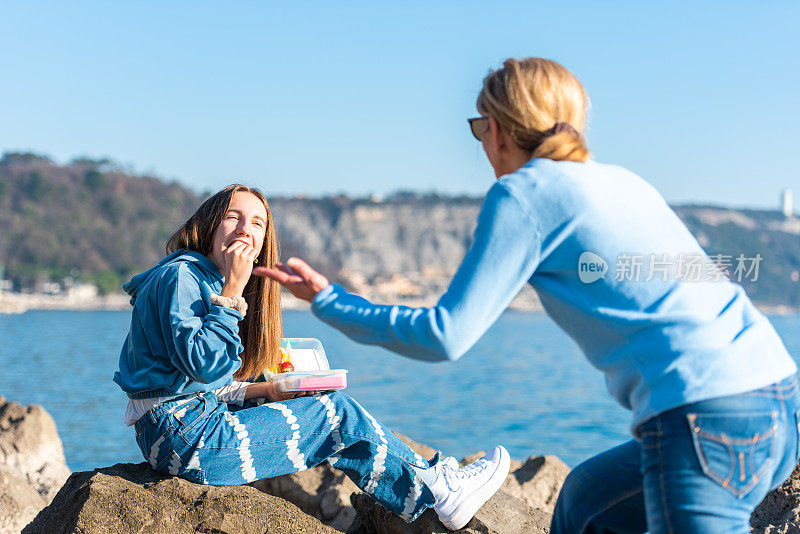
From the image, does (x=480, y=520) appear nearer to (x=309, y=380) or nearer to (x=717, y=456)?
(x=309, y=380)

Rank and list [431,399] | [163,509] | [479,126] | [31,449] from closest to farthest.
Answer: [479,126] → [163,509] → [31,449] → [431,399]

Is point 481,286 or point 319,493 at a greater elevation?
point 481,286

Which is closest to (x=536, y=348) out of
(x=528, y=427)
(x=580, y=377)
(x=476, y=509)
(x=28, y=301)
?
(x=580, y=377)

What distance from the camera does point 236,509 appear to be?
2.97 m

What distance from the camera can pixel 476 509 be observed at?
3180mm

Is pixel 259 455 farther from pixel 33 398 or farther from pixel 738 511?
pixel 33 398

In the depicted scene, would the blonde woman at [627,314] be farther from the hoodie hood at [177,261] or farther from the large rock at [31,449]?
the large rock at [31,449]

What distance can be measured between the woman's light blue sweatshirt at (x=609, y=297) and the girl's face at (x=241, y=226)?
125 cm

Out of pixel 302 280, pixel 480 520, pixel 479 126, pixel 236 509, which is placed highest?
pixel 479 126

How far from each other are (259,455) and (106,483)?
0.52m

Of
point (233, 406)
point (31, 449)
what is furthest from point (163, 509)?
point (31, 449)

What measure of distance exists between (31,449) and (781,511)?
4.41 meters

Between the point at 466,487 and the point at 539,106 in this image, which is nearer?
the point at 539,106

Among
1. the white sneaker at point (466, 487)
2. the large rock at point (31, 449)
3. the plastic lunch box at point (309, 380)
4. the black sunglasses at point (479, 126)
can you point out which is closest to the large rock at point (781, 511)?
the white sneaker at point (466, 487)
